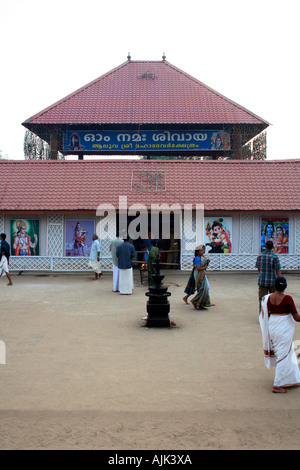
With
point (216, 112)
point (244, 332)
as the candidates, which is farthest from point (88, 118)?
point (244, 332)

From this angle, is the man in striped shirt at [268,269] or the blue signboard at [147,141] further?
the blue signboard at [147,141]

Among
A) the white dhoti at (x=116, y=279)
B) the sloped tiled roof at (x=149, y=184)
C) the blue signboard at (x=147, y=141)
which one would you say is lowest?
the white dhoti at (x=116, y=279)

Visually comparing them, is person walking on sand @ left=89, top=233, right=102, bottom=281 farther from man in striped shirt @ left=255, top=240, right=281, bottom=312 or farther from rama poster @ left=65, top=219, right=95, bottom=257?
man in striped shirt @ left=255, top=240, right=281, bottom=312

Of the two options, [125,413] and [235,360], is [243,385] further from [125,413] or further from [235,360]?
[125,413]

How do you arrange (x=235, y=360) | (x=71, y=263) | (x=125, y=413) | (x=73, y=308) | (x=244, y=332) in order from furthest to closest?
(x=71, y=263) < (x=73, y=308) < (x=244, y=332) < (x=235, y=360) < (x=125, y=413)

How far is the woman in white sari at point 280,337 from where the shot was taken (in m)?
5.43

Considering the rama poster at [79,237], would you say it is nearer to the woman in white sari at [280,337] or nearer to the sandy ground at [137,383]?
the sandy ground at [137,383]

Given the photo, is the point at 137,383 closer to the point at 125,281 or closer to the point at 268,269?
the point at 268,269

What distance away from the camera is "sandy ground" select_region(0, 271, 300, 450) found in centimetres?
420

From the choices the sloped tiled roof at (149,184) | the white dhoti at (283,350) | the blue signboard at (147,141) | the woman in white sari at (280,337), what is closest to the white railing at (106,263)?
the sloped tiled roof at (149,184)

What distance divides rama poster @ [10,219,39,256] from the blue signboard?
20.3 feet

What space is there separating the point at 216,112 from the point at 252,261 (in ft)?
30.4

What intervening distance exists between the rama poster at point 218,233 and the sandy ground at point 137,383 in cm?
761
